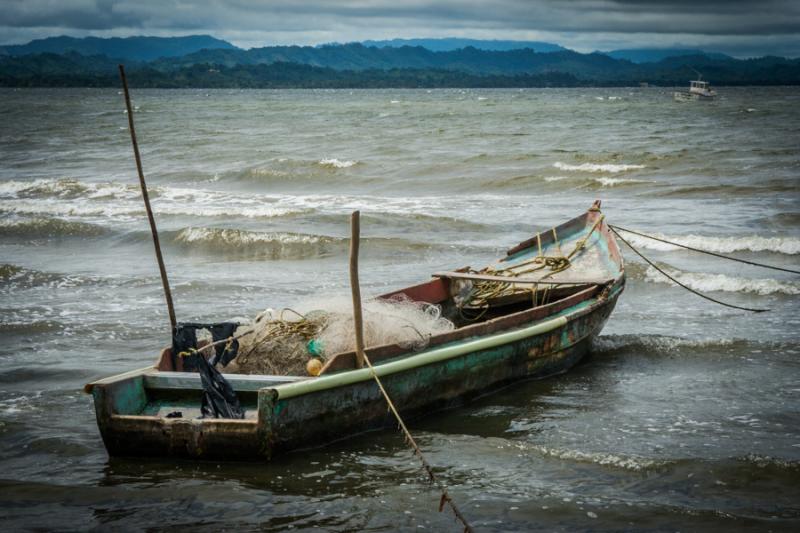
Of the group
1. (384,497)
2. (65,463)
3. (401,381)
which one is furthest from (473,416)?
(65,463)

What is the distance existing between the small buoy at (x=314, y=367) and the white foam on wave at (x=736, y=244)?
33.0 feet

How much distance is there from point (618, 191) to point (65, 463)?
61.9 feet

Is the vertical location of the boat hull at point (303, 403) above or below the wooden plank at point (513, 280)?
below

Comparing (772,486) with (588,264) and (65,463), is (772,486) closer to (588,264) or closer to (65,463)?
(588,264)

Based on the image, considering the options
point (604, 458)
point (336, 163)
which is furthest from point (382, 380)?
point (336, 163)

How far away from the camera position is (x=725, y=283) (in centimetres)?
1259

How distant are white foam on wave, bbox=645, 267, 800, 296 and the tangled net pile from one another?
6.66 m

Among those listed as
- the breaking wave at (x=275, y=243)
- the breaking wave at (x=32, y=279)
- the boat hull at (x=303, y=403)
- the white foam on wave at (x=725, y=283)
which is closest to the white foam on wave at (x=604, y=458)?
the boat hull at (x=303, y=403)

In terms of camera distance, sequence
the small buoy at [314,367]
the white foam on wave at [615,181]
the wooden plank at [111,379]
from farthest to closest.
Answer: the white foam on wave at [615,181] → the small buoy at [314,367] → the wooden plank at [111,379]

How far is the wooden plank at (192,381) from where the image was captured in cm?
653

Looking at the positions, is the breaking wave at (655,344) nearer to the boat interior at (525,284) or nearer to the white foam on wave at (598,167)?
the boat interior at (525,284)

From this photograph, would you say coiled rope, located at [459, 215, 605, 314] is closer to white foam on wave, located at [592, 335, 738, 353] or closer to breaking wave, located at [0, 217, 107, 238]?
white foam on wave, located at [592, 335, 738, 353]

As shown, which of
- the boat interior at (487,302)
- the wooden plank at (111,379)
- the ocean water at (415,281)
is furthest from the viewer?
the boat interior at (487,302)

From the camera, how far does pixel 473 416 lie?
7.66 metres
